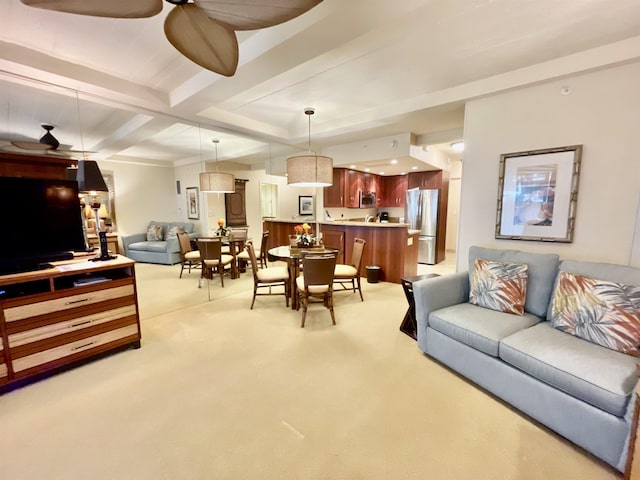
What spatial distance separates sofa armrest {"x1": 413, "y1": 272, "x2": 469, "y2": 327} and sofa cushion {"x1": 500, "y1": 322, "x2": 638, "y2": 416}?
620 millimetres

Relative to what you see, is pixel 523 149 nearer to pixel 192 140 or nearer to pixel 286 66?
pixel 286 66

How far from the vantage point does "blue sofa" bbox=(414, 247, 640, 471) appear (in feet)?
4.59

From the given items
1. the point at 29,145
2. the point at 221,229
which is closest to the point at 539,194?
the point at 221,229

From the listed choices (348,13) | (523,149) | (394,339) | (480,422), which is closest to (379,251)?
(394,339)

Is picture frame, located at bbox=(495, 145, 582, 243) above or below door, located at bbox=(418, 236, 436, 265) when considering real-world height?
above

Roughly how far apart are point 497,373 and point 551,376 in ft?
1.14

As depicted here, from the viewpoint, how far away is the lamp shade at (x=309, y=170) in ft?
10.1

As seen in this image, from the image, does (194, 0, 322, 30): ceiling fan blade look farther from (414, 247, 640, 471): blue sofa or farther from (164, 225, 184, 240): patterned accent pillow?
(164, 225, 184, 240): patterned accent pillow

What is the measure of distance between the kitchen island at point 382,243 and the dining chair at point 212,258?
2092 mm

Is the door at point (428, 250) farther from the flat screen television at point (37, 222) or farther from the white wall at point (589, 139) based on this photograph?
the flat screen television at point (37, 222)

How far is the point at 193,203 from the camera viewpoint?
3682 mm

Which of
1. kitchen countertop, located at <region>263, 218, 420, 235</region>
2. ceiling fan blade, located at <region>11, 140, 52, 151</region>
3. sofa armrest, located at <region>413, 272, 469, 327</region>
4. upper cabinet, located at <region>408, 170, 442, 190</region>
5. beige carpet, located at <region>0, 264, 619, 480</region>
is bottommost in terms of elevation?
beige carpet, located at <region>0, 264, 619, 480</region>

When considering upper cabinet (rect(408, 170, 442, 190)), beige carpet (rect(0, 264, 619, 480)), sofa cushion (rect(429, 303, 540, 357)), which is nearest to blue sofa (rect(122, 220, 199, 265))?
beige carpet (rect(0, 264, 619, 480))

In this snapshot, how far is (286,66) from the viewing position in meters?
2.21
